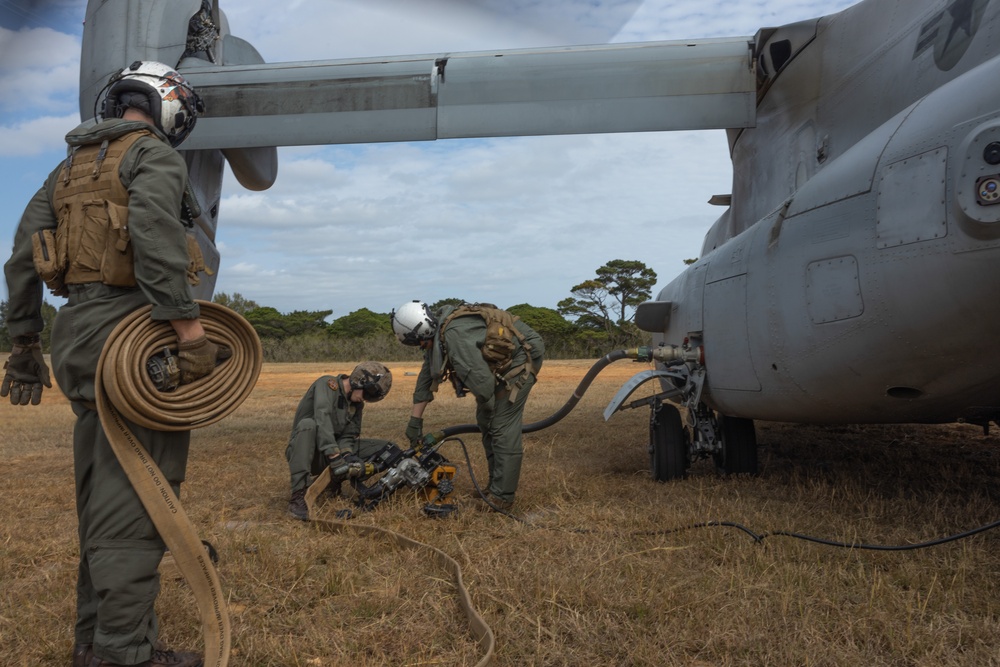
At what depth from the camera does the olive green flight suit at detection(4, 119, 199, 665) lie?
2.59m

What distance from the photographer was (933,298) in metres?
3.43

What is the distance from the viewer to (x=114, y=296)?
2.76 metres

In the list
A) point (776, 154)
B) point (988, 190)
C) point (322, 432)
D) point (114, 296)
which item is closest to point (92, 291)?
point (114, 296)

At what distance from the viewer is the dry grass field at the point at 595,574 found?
9.48 feet

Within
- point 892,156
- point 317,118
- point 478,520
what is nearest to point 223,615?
point 478,520

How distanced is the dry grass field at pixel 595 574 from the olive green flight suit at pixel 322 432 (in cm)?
35

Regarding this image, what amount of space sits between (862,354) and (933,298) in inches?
22.3

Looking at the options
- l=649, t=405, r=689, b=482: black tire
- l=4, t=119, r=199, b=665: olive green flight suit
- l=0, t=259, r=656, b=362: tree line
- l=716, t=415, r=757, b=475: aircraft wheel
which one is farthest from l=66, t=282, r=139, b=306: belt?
l=0, t=259, r=656, b=362: tree line

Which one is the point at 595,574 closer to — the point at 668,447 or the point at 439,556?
the point at 439,556

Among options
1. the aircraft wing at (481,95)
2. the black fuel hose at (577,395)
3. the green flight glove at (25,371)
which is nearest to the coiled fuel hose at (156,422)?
the green flight glove at (25,371)

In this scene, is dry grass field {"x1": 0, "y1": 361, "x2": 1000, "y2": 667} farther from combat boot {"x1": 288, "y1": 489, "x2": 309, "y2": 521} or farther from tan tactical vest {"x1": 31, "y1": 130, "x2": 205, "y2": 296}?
tan tactical vest {"x1": 31, "y1": 130, "x2": 205, "y2": 296}

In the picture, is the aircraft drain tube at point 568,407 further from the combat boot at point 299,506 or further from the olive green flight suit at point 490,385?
the combat boot at point 299,506

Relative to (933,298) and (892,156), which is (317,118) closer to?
(892,156)

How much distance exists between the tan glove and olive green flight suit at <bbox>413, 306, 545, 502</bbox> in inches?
99.0
